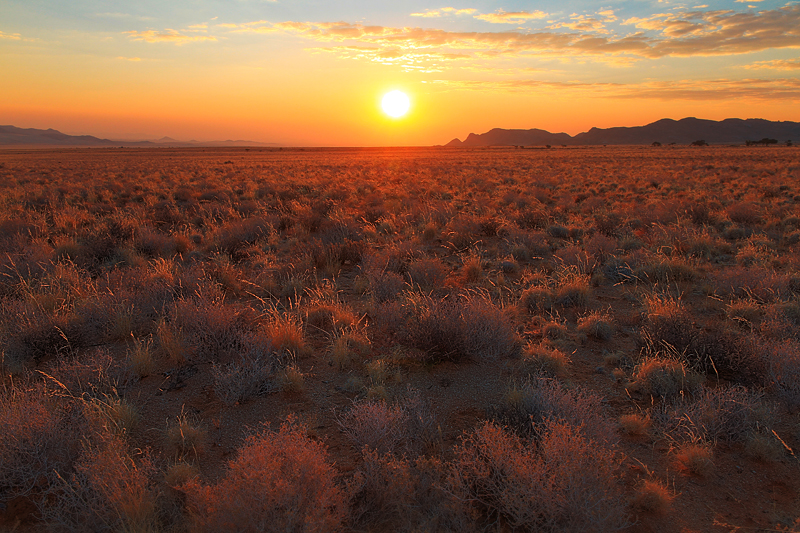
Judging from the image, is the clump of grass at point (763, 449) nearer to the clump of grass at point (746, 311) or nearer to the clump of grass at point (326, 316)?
the clump of grass at point (746, 311)

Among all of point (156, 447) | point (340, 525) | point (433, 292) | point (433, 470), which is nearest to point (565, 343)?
point (433, 292)

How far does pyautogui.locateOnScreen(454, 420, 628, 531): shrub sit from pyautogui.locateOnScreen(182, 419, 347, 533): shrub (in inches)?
32.1

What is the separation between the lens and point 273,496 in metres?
2.31

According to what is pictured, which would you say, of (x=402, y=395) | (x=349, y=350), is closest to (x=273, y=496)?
(x=402, y=395)

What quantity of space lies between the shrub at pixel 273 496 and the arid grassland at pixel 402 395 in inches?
0.5

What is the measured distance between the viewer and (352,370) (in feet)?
14.5

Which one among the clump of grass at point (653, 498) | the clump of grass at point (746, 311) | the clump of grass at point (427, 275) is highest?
the clump of grass at point (427, 275)

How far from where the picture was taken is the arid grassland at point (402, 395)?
2557mm

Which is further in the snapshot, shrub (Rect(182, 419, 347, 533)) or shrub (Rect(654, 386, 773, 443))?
shrub (Rect(654, 386, 773, 443))

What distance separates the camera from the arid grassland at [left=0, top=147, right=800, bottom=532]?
256 centimetres

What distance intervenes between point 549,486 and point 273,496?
151cm

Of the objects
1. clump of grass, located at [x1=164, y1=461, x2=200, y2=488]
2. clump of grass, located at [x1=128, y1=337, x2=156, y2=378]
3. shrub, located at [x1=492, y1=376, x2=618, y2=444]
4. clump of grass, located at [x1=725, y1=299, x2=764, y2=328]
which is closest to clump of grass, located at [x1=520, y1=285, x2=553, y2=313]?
clump of grass, located at [x1=725, y1=299, x2=764, y2=328]

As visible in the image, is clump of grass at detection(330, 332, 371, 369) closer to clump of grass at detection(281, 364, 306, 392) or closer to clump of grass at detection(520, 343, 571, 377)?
clump of grass at detection(281, 364, 306, 392)

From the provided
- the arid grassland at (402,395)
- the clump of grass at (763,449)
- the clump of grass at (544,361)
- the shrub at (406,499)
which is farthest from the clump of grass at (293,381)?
the clump of grass at (763,449)
